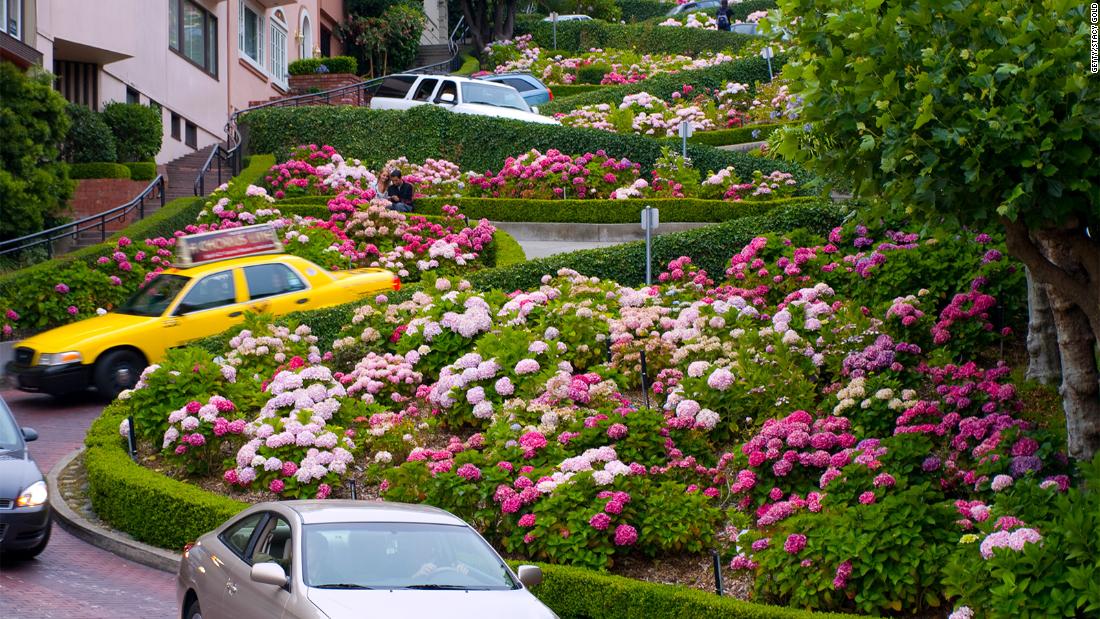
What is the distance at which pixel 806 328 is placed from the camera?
1416 cm

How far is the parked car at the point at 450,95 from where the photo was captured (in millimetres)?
32344

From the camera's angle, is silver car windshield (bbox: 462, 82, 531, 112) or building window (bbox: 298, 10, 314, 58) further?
building window (bbox: 298, 10, 314, 58)

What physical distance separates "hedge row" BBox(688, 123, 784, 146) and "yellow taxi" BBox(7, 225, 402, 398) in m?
14.9

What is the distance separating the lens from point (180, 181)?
30.0m

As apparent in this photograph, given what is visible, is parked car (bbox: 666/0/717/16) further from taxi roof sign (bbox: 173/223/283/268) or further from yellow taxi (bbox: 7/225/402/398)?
yellow taxi (bbox: 7/225/402/398)

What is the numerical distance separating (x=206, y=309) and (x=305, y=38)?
3022cm

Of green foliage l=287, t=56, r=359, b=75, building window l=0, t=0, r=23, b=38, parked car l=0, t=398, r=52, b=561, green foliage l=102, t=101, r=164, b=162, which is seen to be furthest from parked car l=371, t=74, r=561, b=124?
parked car l=0, t=398, r=52, b=561

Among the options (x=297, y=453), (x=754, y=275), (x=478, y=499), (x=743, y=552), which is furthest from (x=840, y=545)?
(x=754, y=275)

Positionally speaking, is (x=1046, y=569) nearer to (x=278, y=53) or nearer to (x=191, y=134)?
(x=191, y=134)

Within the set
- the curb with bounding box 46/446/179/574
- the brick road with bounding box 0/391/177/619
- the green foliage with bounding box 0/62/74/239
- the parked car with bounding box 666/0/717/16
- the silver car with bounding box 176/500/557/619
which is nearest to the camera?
the silver car with bounding box 176/500/557/619

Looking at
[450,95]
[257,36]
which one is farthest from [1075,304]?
[257,36]

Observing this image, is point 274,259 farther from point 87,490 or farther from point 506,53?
point 506,53

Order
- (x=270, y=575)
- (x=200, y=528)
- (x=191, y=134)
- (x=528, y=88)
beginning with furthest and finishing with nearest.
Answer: (x=528, y=88) < (x=191, y=134) < (x=200, y=528) < (x=270, y=575)

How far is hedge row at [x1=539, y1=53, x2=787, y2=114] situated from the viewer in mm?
35500
